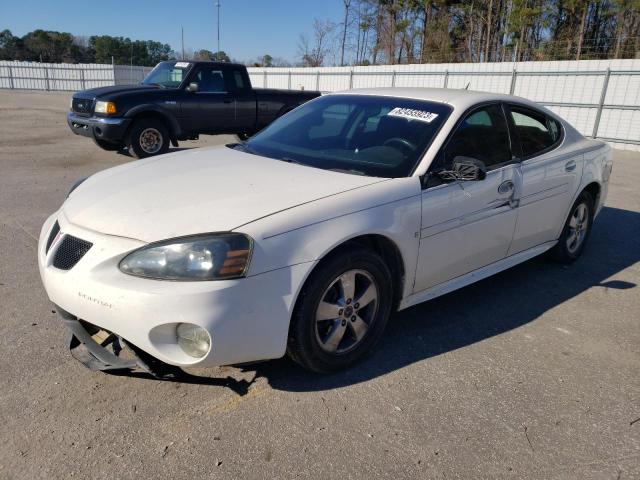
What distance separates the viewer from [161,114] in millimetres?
9750

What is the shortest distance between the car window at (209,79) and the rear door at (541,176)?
751 centimetres

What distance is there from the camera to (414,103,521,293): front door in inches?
129

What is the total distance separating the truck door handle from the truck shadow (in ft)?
2.93

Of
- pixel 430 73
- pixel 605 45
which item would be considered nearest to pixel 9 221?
pixel 430 73

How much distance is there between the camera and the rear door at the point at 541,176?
4023mm

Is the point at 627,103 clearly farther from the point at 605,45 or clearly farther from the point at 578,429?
the point at 578,429

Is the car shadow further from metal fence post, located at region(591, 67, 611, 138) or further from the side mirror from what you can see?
metal fence post, located at region(591, 67, 611, 138)

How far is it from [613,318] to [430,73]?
57.2 feet

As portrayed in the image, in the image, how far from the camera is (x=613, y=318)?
397 cm

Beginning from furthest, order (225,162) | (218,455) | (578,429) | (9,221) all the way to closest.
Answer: (9,221) < (225,162) < (578,429) < (218,455)

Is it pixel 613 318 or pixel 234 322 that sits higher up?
pixel 234 322

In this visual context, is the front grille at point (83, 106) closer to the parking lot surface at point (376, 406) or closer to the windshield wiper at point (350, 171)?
the parking lot surface at point (376, 406)

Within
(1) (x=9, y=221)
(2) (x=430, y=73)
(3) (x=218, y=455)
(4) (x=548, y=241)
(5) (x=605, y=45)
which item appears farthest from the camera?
(5) (x=605, y=45)

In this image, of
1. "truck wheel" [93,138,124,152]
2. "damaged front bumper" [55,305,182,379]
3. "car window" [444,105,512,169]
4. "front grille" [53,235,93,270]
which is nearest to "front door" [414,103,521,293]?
"car window" [444,105,512,169]
